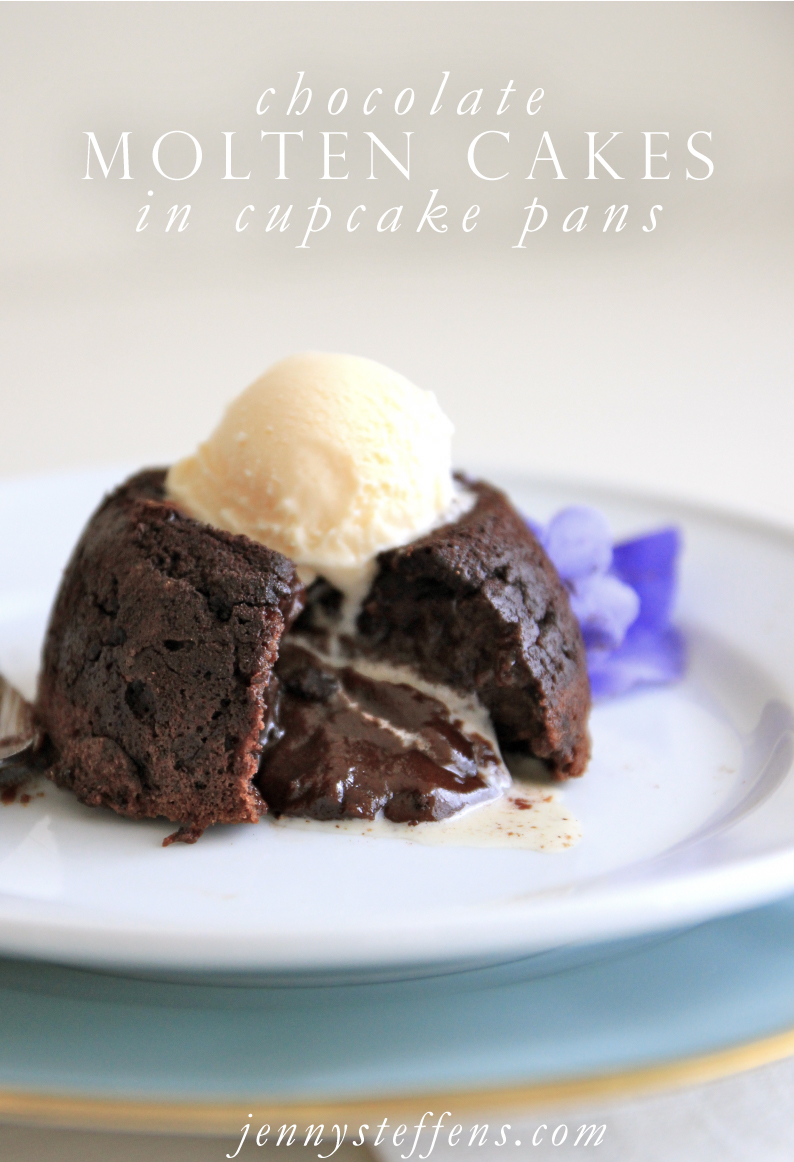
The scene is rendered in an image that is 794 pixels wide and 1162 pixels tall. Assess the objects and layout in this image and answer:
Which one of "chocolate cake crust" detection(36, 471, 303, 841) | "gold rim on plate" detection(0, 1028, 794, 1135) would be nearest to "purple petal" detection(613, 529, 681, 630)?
"chocolate cake crust" detection(36, 471, 303, 841)

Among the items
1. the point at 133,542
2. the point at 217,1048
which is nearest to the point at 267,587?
the point at 133,542

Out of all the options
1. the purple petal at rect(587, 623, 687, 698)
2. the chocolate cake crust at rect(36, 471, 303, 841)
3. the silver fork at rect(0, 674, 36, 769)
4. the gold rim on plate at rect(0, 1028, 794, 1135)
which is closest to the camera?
the gold rim on plate at rect(0, 1028, 794, 1135)

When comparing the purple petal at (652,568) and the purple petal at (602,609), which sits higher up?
the purple petal at (652,568)

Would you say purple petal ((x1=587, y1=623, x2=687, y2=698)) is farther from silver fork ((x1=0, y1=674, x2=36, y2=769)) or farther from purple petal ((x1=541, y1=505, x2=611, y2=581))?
silver fork ((x1=0, y1=674, x2=36, y2=769))

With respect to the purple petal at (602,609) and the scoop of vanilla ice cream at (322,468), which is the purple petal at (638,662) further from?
the scoop of vanilla ice cream at (322,468)

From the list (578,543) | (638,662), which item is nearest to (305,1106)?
(638,662)

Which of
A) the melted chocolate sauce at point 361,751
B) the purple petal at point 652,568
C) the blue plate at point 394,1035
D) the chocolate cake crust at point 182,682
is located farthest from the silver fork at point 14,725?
the purple petal at point 652,568
